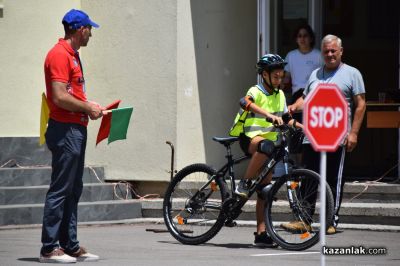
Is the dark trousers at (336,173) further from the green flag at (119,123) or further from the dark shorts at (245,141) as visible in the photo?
the green flag at (119,123)

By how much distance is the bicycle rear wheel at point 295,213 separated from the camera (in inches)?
395

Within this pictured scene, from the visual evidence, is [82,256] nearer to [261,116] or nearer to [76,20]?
[76,20]

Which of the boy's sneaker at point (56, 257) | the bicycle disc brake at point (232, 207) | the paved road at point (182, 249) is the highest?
the bicycle disc brake at point (232, 207)

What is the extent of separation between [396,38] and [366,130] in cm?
153

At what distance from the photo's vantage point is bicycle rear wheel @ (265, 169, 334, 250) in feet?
32.9

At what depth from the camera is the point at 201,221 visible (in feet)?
35.5

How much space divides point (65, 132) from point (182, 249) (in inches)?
74.2

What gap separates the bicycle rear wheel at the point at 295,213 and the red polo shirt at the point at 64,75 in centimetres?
206

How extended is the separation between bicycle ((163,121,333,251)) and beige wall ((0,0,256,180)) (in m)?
2.62

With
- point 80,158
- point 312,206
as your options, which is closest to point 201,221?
point 312,206

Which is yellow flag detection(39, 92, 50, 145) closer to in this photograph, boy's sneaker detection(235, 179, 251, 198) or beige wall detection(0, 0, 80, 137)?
boy's sneaker detection(235, 179, 251, 198)

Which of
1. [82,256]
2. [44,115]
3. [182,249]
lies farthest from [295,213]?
[44,115]

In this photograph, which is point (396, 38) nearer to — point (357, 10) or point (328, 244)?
point (357, 10)

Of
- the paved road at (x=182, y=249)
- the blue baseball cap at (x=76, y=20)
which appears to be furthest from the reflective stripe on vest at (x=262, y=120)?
the blue baseball cap at (x=76, y=20)
